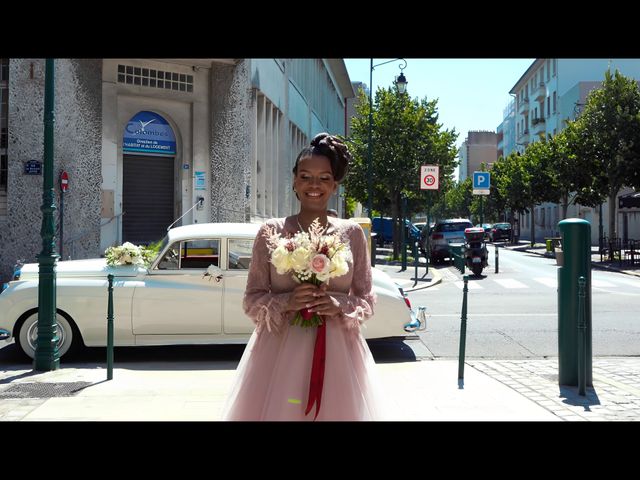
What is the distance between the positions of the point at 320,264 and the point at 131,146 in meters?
18.7

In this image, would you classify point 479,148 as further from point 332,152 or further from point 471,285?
point 332,152

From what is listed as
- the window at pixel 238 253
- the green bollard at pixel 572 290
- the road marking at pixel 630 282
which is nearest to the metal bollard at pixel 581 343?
the green bollard at pixel 572 290

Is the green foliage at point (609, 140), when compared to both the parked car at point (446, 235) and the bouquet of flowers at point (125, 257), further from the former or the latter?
the bouquet of flowers at point (125, 257)

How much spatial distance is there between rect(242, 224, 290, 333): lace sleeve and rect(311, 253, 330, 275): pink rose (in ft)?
0.73

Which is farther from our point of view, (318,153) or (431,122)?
(431,122)

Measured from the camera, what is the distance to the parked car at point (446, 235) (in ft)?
96.7

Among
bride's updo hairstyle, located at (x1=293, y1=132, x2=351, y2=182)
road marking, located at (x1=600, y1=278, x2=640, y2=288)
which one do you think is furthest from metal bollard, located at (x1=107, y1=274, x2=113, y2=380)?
road marking, located at (x1=600, y1=278, x2=640, y2=288)
